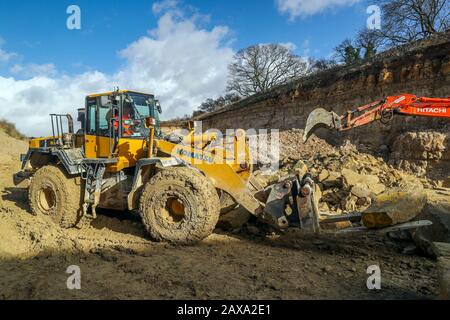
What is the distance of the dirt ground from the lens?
396 centimetres

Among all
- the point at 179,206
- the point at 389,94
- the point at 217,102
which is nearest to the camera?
the point at 179,206

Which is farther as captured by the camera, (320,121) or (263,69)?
(263,69)

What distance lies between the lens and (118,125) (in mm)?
6555

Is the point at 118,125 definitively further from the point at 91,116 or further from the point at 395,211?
the point at 395,211

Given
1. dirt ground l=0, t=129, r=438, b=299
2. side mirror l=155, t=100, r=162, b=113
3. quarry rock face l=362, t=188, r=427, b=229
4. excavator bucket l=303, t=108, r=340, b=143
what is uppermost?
side mirror l=155, t=100, r=162, b=113

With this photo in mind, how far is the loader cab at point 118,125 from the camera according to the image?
6.54m

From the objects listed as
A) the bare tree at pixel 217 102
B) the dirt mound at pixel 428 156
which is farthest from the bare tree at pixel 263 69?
the dirt mound at pixel 428 156

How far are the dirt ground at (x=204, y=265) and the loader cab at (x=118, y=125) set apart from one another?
1.41 metres

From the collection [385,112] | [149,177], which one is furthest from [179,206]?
[385,112]

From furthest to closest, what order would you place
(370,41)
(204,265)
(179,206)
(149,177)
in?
(370,41) → (149,177) → (179,206) → (204,265)

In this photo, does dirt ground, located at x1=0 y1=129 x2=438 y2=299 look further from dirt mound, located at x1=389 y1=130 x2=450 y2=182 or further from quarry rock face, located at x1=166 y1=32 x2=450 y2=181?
quarry rock face, located at x1=166 y1=32 x2=450 y2=181

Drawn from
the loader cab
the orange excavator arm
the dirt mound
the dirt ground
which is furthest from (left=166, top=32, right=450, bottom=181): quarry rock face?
the loader cab

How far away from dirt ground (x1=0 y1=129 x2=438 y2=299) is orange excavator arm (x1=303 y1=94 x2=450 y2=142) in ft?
7.08

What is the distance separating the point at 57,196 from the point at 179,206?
2781 millimetres
